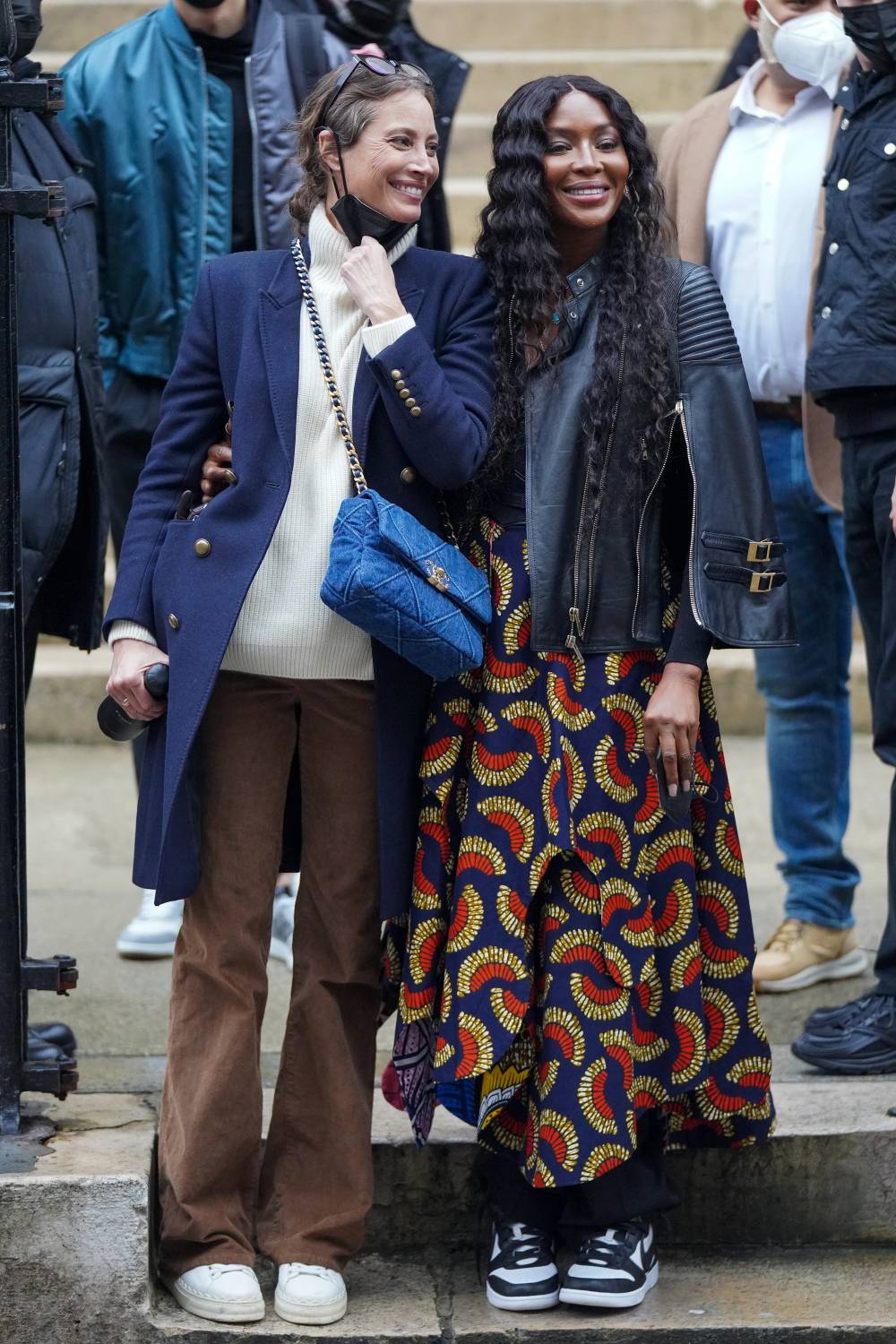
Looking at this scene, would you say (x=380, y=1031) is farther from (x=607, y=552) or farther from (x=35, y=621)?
(x=607, y=552)

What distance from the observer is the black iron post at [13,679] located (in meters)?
3.07

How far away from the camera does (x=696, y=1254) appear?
3375mm

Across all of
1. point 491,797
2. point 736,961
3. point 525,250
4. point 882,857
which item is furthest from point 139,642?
point 882,857

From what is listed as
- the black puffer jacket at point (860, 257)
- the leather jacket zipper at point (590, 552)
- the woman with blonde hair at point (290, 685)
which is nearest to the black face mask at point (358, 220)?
the woman with blonde hair at point (290, 685)

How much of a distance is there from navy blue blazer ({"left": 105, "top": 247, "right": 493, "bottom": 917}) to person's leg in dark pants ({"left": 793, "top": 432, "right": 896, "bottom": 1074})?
928 millimetres

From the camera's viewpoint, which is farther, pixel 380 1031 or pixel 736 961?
pixel 380 1031

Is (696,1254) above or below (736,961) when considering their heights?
below

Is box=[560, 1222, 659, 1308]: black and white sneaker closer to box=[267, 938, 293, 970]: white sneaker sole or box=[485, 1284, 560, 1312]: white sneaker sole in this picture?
box=[485, 1284, 560, 1312]: white sneaker sole

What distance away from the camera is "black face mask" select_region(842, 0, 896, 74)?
3443mm

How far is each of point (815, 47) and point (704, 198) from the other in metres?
0.38

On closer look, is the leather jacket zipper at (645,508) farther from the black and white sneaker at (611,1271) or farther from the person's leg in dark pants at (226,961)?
the black and white sneaker at (611,1271)

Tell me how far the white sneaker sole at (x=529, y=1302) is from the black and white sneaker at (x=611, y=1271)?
0.9 inches

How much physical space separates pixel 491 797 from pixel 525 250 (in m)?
0.86

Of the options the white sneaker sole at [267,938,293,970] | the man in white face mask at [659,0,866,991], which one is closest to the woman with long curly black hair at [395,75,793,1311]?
the man in white face mask at [659,0,866,991]
